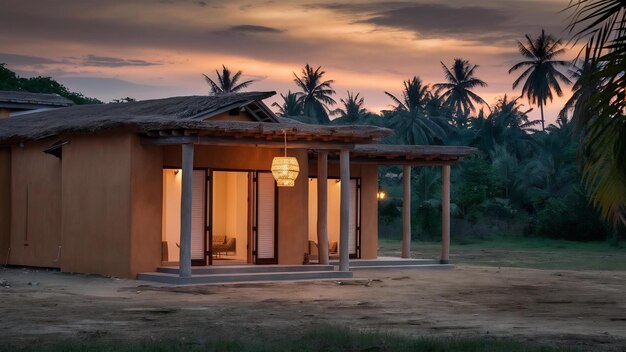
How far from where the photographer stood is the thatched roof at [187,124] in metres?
19.8

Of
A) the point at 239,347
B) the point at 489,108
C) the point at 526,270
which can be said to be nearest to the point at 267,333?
the point at 239,347

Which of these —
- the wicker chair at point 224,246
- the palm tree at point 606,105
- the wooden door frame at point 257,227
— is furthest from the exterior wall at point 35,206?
the palm tree at point 606,105

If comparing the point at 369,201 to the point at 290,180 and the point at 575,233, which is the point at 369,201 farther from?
the point at 575,233

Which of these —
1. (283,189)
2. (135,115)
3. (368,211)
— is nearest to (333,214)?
(368,211)

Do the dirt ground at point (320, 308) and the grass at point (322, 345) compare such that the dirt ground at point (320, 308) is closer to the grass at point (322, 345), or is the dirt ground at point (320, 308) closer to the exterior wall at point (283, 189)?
the grass at point (322, 345)

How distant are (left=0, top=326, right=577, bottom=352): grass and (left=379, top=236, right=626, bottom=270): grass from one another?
18092mm

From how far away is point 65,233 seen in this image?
74.1 feet

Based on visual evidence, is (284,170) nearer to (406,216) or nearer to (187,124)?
(187,124)

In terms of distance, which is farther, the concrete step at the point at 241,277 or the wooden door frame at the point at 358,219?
the wooden door frame at the point at 358,219

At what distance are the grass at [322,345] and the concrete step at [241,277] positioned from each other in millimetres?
8102

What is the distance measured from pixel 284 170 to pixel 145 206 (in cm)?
285

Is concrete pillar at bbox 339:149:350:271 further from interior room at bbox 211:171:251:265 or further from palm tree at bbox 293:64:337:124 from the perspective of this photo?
palm tree at bbox 293:64:337:124

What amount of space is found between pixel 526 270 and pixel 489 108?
5042cm

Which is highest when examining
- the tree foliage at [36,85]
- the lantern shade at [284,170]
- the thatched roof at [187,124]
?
the tree foliage at [36,85]
